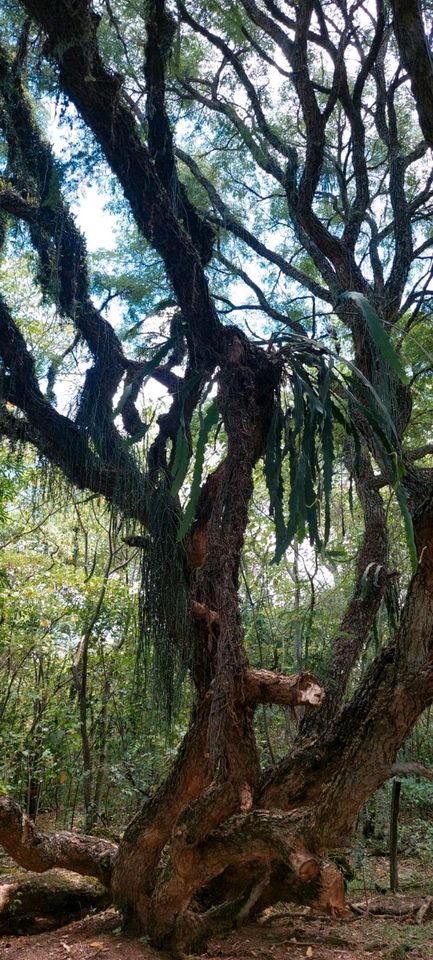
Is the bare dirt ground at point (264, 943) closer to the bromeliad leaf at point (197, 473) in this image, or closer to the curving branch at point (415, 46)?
the bromeliad leaf at point (197, 473)

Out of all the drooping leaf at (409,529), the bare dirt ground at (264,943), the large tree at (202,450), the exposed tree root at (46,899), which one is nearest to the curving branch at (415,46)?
the large tree at (202,450)

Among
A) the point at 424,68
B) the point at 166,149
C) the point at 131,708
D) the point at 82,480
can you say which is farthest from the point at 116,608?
the point at 424,68

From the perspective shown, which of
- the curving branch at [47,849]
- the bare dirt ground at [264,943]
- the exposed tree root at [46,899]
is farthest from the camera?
the exposed tree root at [46,899]

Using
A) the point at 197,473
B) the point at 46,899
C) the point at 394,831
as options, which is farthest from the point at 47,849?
the point at 197,473

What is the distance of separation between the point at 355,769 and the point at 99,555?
5351 mm

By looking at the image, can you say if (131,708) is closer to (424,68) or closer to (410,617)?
(410,617)

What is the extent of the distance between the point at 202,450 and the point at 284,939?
2.69 metres

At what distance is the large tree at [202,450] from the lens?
9.39ft

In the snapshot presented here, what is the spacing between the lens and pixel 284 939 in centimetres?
352

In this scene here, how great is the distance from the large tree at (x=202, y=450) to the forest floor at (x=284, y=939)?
0.53 feet

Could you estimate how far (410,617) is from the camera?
286 centimetres

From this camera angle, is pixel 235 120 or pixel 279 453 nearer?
pixel 279 453

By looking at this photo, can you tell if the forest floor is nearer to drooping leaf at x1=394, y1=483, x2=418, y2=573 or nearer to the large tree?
the large tree

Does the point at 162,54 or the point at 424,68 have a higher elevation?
the point at 162,54
